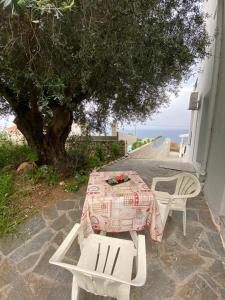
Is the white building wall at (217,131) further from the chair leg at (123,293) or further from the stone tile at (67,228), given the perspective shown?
the stone tile at (67,228)

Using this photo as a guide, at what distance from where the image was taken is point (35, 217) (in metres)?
3.79

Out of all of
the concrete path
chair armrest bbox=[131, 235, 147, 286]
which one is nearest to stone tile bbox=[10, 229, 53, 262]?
chair armrest bbox=[131, 235, 147, 286]

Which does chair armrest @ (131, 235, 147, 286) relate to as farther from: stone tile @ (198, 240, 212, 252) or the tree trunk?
the tree trunk

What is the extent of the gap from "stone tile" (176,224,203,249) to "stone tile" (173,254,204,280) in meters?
0.21

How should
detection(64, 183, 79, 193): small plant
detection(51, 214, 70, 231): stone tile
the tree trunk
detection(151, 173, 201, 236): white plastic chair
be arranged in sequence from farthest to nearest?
the tree trunk
detection(64, 183, 79, 193): small plant
detection(51, 214, 70, 231): stone tile
detection(151, 173, 201, 236): white plastic chair

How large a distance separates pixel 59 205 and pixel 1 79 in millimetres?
2746

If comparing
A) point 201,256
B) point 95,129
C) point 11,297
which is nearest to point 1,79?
point 95,129

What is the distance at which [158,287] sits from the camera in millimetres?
2486

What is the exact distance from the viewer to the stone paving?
2445 mm

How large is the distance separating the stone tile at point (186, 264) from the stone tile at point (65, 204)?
2.20 meters

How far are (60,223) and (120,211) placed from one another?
4.62ft

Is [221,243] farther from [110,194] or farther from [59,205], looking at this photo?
[59,205]

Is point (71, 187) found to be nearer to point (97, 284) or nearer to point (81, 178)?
point (81, 178)

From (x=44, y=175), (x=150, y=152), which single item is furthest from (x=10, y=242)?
(x=150, y=152)
